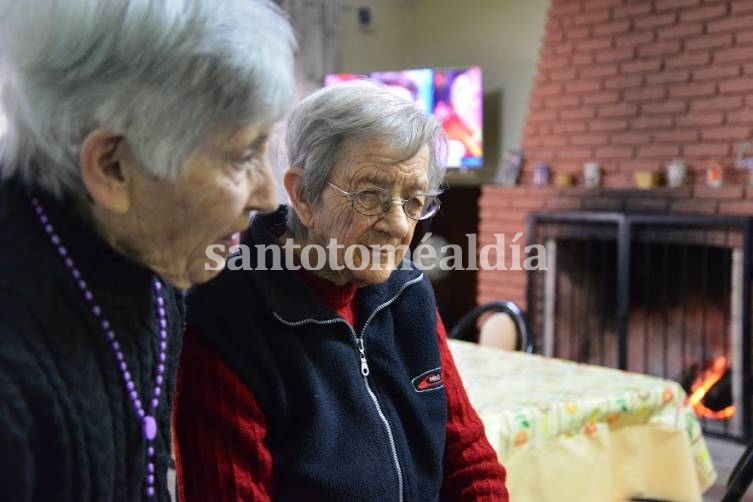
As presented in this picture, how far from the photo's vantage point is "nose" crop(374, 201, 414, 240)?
1.15 meters

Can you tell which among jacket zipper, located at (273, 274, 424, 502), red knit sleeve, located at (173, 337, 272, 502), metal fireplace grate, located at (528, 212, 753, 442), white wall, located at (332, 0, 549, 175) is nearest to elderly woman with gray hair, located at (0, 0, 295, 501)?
red knit sleeve, located at (173, 337, 272, 502)

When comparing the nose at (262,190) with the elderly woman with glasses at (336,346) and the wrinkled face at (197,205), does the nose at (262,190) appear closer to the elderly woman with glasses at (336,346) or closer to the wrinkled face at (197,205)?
the wrinkled face at (197,205)

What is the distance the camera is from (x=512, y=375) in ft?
6.91

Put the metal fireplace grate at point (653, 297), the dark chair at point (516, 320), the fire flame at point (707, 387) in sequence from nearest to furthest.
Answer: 1. the dark chair at point (516, 320)
2. the metal fireplace grate at point (653, 297)
3. the fire flame at point (707, 387)

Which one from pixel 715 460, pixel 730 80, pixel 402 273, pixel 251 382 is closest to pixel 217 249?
pixel 251 382

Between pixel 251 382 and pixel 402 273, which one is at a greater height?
pixel 402 273

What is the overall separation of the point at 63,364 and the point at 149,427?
0.12 metres

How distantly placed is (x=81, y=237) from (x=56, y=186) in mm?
45

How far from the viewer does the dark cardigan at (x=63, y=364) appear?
605mm

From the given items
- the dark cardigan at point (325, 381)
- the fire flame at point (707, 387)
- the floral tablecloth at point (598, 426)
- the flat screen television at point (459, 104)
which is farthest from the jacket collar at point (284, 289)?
the flat screen television at point (459, 104)

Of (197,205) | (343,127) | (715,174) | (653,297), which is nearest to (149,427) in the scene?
(197,205)

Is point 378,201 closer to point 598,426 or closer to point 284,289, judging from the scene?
point 284,289

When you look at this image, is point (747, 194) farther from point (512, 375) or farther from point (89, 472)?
point (89, 472)

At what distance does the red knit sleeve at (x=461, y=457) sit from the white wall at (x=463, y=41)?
4096mm
